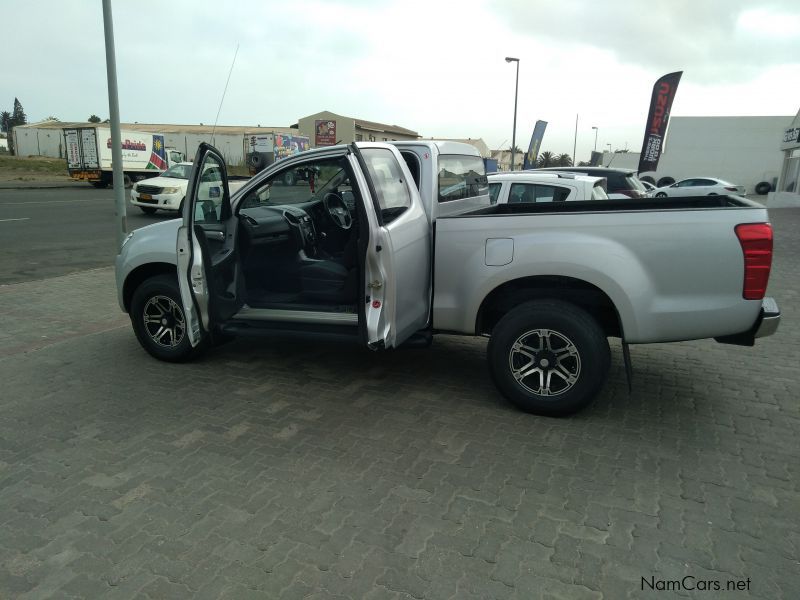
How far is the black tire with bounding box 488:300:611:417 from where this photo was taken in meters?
3.95

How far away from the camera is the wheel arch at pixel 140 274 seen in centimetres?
518

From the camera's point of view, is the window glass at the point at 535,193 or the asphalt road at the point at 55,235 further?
the asphalt road at the point at 55,235

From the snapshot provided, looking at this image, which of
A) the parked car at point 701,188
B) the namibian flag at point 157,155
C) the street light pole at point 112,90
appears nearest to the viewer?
the street light pole at point 112,90

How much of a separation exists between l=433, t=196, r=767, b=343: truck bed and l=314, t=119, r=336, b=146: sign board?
6531 centimetres

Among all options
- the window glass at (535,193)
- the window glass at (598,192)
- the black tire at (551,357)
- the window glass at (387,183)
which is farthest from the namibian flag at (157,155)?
the black tire at (551,357)

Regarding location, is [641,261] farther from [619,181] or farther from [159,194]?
[159,194]

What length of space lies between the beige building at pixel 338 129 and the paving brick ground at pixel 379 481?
60636mm

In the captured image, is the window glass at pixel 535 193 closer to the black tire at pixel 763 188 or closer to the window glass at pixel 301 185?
the window glass at pixel 301 185

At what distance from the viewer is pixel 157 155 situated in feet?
103

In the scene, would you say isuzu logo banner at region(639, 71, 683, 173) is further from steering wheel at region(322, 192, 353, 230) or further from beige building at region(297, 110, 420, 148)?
beige building at region(297, 110, 420, 148)

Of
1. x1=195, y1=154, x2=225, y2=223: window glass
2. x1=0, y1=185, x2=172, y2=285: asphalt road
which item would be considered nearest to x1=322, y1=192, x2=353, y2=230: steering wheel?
x1=195, y1=154, x2=225, y2=223: window glass

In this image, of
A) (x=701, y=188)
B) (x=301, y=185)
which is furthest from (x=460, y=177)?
(x=701, y=188)

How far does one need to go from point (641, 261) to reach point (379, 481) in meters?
2.17

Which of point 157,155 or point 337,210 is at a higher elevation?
point 157,155
